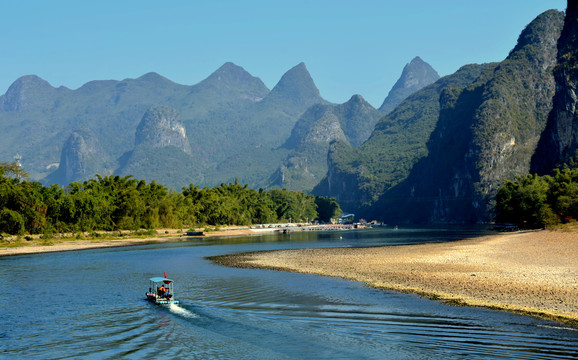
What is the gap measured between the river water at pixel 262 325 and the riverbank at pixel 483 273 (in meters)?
2.37

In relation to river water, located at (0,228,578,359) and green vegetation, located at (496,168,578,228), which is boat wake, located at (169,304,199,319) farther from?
green vegetation, located at (496,168,578,228)

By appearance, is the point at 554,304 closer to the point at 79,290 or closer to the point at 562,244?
the point at 79,290

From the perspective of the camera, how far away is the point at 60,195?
120 m

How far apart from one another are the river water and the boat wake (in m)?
0.08

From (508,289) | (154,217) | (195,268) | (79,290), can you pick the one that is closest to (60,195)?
(154,217)

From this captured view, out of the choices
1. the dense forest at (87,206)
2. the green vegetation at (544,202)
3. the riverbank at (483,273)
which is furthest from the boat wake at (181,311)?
the green vegetation at (544,202)

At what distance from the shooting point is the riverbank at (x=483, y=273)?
3216 cm

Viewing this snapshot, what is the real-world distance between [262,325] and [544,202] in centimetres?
10104

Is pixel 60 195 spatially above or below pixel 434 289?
above

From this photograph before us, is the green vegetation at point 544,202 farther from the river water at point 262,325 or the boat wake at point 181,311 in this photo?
the boat wake at point 181,311

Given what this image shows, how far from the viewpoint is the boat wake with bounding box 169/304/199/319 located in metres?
33.2

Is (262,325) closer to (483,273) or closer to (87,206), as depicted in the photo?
(483,273)

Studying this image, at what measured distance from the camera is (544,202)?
114 meters

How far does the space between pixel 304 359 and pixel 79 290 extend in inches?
1102
